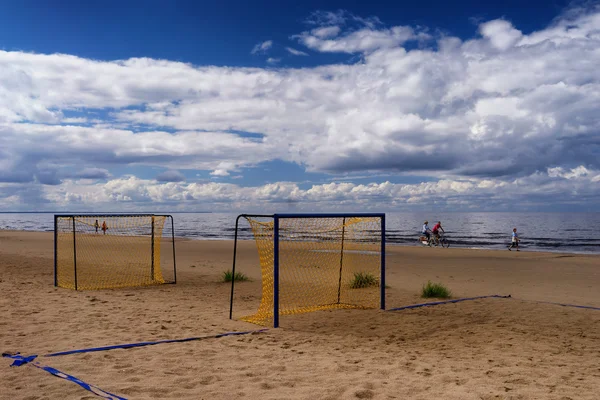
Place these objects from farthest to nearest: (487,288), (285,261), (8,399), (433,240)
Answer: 1. (433,240)
2. (285,261)
3. (487,288)
4. (8,399)

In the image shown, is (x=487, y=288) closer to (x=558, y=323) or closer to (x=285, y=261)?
(x=558, y=323)

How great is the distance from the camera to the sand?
5504 millimetres

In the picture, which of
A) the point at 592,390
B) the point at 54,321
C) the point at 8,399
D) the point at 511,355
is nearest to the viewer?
the point at 8,399

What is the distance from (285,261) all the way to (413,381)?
55.5ft

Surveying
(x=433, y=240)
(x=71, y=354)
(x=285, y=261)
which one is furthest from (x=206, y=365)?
(x=433, y=240)

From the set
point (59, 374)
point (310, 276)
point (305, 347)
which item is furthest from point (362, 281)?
point (59, 374)

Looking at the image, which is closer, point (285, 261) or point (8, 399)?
point (8, 399)

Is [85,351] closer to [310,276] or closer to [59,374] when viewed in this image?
[59,374]

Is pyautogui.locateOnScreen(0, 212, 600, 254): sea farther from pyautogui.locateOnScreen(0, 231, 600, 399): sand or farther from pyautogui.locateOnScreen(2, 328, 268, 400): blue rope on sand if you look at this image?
pyautogui.locateOnScreen(2, 328, 268, 400): blue rope on sand

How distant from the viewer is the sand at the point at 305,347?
550cm

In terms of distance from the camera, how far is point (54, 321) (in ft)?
30.2

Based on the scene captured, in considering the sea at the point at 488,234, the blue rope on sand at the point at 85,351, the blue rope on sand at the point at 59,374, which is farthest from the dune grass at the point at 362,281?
the sea at the point at 488,234

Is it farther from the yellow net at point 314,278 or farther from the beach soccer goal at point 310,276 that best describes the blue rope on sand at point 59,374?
the yellow net at point 314,278

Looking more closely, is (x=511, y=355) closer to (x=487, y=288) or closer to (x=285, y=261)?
(x=487, y=288)
